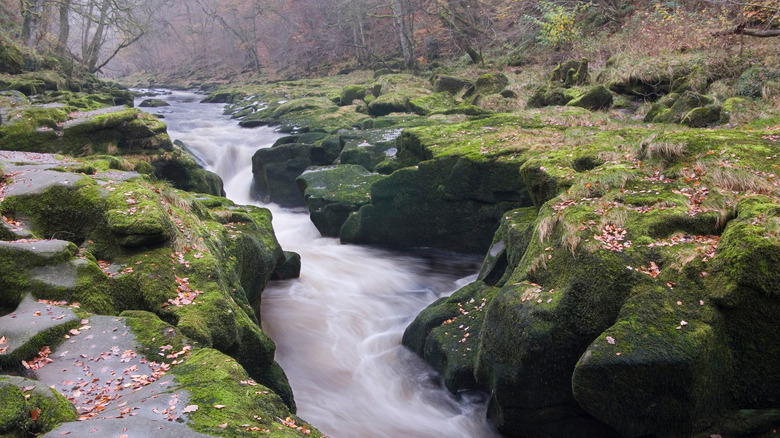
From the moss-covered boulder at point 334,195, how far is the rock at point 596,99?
19.3ft

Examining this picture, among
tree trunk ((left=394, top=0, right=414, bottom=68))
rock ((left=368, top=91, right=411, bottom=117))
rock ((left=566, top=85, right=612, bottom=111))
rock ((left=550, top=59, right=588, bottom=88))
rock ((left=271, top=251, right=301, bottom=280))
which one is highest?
tree trunk ((left=394, top=0, right=414, bottom=68))

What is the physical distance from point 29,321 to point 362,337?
513 cm

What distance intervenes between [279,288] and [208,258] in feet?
13.1

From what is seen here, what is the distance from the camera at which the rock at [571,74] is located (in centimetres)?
1716

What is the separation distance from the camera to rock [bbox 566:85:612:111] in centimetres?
Result: 1420

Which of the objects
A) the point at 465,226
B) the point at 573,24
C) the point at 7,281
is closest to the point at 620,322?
the point at 7,281

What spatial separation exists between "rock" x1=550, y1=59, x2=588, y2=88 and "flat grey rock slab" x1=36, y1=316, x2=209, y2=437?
15.9 meters

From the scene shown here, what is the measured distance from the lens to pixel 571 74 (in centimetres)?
1748

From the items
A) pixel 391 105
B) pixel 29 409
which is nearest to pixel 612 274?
pixel 29 409

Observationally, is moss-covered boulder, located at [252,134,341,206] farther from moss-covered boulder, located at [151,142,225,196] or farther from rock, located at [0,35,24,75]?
rock, located at [0,35,24,75]

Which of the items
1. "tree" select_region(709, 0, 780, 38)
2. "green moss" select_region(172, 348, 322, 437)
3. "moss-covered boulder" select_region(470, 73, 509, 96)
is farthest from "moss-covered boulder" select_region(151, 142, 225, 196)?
"tree" select_region(709, 0, 780, 38)

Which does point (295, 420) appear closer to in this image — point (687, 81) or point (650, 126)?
point (650, 126)

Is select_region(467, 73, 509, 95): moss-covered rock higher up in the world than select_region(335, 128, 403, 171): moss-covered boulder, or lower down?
higher up

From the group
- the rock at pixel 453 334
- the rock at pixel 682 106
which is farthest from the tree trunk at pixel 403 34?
the rock at pixel 453 334
